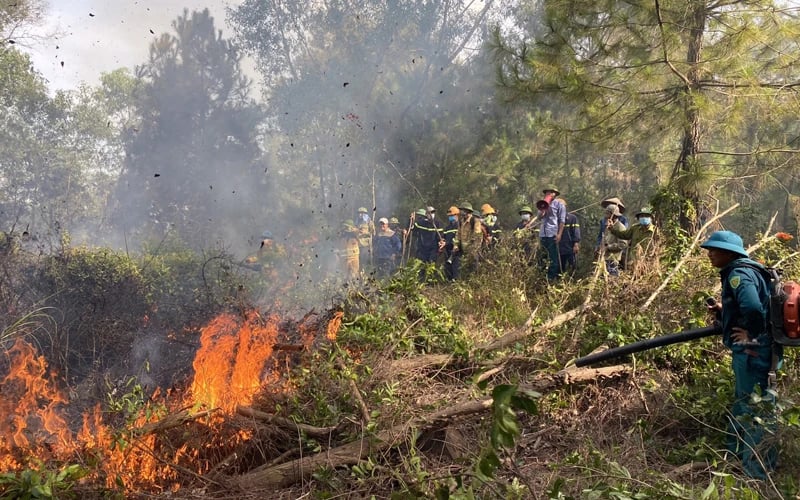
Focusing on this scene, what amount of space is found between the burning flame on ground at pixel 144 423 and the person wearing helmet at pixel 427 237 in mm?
6268

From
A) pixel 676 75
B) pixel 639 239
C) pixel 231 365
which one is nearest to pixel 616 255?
pixel 639 239

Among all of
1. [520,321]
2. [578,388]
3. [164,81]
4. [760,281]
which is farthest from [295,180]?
[760,281]

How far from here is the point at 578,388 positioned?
4723 mm

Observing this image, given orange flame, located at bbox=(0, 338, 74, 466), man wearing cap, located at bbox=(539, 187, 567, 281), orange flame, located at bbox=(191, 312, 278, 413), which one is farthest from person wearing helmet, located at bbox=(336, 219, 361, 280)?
orange flame, located at bbox=(0, 338, 74, 466)

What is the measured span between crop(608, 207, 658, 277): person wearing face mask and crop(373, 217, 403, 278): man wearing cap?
4.55m

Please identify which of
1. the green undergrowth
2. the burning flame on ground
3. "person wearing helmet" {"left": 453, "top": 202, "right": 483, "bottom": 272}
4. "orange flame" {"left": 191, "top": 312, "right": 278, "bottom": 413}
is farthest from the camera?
"person wearing helmet" {"left": 453, "top": 202, "right": 483, "bottom": 272}

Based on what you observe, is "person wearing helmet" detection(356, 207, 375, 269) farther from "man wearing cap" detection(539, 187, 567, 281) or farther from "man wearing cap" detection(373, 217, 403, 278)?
"man wearing cap" detection(539, 187, 567, 281)

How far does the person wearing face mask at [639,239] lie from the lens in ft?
20.5

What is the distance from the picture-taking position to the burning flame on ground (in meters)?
3.52

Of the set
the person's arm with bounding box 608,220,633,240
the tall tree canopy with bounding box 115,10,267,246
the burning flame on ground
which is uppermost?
the tall tree canopy with bounding box 115,10,267,246

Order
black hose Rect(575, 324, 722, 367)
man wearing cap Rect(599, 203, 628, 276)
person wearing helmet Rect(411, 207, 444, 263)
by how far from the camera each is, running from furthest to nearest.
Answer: person wearing helmet Rect(411, 207, 444, 263), man wearing cap Rect(599, 203, 628, 276), black hose Rect(575, 324, 722, 367)

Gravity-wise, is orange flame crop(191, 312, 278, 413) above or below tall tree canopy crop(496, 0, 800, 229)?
below

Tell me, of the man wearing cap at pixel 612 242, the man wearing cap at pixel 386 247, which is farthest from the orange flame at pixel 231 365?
the man wearing cap at pixel 386 247

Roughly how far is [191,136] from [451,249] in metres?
5.42
